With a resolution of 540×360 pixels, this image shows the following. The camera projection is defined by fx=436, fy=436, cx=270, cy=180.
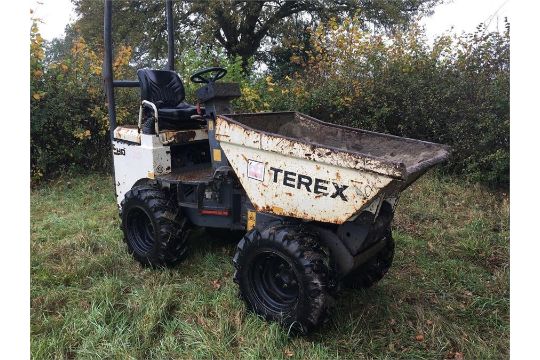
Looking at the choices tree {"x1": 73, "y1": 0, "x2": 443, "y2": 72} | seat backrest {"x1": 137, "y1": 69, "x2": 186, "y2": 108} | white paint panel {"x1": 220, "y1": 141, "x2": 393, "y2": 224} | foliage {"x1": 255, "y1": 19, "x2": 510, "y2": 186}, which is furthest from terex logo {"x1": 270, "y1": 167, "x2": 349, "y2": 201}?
tree {"x1": 73, "y1": 0, "x2": 443, "y2": 72}

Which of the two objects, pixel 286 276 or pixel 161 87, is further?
pixel 161 87

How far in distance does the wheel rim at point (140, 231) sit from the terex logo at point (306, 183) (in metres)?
1.58

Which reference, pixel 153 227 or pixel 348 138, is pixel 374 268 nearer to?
pixel 348 138

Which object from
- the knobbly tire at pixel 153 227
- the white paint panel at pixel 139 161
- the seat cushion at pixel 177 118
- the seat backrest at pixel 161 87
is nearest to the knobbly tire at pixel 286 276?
the knobbly tire at pixel 153 227

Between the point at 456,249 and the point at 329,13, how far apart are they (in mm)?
10700

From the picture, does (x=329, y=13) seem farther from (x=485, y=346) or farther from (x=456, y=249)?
(x=485, y=346)

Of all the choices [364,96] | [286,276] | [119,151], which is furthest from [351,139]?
[364,96]

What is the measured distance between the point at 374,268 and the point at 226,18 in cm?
1124

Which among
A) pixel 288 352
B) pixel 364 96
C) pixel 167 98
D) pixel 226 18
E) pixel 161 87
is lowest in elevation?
pixel 288 352

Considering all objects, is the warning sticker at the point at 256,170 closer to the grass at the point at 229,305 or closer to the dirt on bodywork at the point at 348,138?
the dirt on bodywork at the point at 348,138

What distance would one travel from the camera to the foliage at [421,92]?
6133 mm

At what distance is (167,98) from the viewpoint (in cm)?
431

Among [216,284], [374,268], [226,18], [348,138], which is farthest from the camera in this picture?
[226,18]

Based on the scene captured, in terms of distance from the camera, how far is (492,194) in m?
5.90
